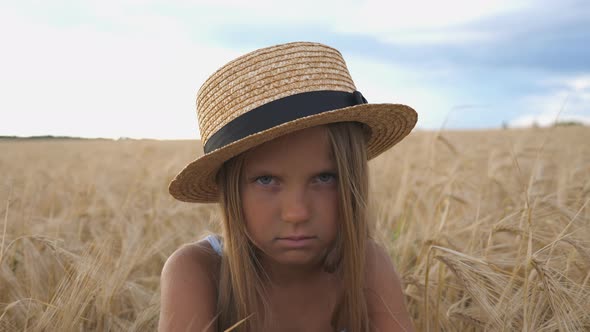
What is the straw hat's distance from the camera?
3.90 feet

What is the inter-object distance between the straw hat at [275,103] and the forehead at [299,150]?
0.15ft

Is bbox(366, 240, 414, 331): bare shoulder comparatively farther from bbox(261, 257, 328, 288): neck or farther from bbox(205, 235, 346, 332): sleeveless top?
bbox(205, 235, 346, 332): sleeveless top

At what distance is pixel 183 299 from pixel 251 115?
0.47 metres

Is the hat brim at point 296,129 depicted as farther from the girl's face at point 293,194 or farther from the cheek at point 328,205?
the cheek at point 328,205

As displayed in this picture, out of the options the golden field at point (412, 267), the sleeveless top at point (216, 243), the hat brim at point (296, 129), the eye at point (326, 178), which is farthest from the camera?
the sleeveless top at point (216, 243)

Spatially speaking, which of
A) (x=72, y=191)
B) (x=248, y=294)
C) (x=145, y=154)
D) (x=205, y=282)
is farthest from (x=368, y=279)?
(x=145, y=154)

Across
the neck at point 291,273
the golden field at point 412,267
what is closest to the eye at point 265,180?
the neck at point 291,273

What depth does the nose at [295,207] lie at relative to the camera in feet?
3.81

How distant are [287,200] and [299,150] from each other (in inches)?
4.4

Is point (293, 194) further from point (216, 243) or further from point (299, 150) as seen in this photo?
point (216, 243)

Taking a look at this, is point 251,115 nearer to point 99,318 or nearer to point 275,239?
point 275,239

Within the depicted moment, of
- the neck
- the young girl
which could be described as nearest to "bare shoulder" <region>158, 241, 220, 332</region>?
the young girl

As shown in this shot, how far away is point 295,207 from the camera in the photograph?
1.16m

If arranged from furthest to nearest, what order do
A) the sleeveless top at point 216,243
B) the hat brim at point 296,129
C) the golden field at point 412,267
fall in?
the sleeveless top at point 216,243, the golden field at point 412,267, the hat brim at point 296,129
